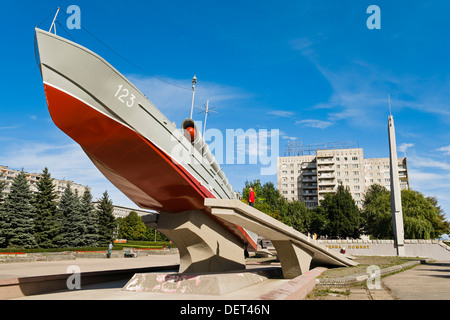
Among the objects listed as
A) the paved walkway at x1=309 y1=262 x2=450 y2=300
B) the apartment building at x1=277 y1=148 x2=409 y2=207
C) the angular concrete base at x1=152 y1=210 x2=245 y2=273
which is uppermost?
the apartment building at x1=277 y1=148 x2=409 y2=207

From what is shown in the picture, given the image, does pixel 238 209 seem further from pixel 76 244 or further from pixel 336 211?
pixel 336 211

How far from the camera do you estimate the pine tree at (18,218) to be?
29.0m

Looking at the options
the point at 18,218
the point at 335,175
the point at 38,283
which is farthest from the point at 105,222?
the point at 335,175

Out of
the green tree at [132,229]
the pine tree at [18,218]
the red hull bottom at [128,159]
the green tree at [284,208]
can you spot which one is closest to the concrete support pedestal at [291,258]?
the red hull bottom at [128,159]

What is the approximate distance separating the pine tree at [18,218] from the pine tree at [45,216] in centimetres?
68

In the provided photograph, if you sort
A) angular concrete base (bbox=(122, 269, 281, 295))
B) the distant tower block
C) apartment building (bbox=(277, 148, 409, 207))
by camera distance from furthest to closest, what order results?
apartment building (bbox=(277, 148, 409, 207)), the distant tower block, angular concrete base (bbox=(122, 269, 281, 295))

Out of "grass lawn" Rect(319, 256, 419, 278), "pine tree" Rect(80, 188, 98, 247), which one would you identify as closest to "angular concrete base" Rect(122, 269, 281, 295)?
"grass lawn" Rect(319, 256, 419, 278)

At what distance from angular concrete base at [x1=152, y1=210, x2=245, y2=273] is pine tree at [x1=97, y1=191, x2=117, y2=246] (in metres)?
30.7

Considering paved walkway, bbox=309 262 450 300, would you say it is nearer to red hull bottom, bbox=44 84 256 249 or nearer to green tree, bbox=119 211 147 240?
red hull bottom, bbox=44 84 256 249

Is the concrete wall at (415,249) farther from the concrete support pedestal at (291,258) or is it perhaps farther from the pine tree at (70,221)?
the pine tree at (70,221)

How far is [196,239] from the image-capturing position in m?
12.0

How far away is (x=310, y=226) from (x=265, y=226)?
46459 mm

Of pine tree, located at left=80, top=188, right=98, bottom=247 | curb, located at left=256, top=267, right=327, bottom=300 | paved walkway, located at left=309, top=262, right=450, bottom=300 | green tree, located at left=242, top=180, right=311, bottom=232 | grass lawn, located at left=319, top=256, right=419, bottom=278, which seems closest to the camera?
curb, located at left=256, top=267, right=327, bottom=300

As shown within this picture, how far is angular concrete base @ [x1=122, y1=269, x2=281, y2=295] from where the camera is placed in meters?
9.53
